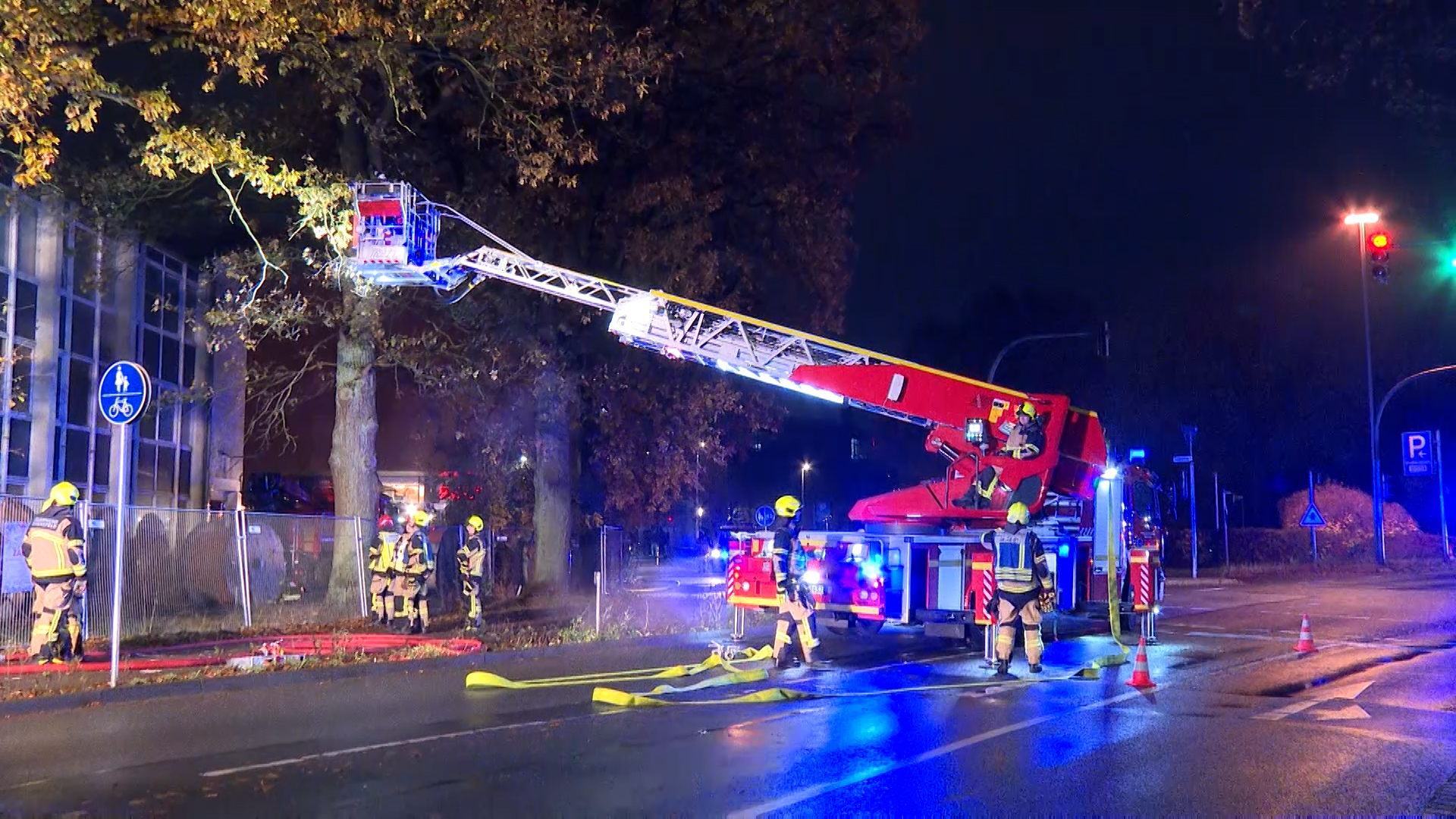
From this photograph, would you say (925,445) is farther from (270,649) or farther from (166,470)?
(166,470)

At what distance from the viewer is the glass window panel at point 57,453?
20406 mm

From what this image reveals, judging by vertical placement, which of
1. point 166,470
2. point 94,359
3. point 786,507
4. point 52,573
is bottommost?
point 52,573

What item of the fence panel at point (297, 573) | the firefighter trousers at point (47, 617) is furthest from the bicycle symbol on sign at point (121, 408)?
the fence panel at point (297, 573)

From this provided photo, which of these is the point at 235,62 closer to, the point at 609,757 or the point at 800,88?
the point at 609,757

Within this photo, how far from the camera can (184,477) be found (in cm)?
2539

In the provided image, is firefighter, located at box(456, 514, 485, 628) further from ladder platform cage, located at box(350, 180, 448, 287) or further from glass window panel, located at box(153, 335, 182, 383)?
glass window panel, located at box(153, 335, 182, 383)

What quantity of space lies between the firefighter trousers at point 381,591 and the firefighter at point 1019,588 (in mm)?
9000

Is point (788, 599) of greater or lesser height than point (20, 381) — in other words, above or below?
below

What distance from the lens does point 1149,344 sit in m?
47.3

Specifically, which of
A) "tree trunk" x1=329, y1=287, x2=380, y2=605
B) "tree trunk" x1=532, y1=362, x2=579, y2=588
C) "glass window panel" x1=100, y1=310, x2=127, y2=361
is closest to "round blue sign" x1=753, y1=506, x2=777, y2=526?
"tree trunk" x1=329, y1=287, x2=380, y2=605

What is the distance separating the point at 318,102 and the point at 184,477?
30.8 ft

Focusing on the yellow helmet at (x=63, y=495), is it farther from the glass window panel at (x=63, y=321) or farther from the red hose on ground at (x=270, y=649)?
the glass window panel at (x=63, y=321)

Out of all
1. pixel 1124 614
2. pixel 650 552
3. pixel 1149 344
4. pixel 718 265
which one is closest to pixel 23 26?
pixel 718 265

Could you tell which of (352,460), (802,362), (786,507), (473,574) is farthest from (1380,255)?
(352,460)
